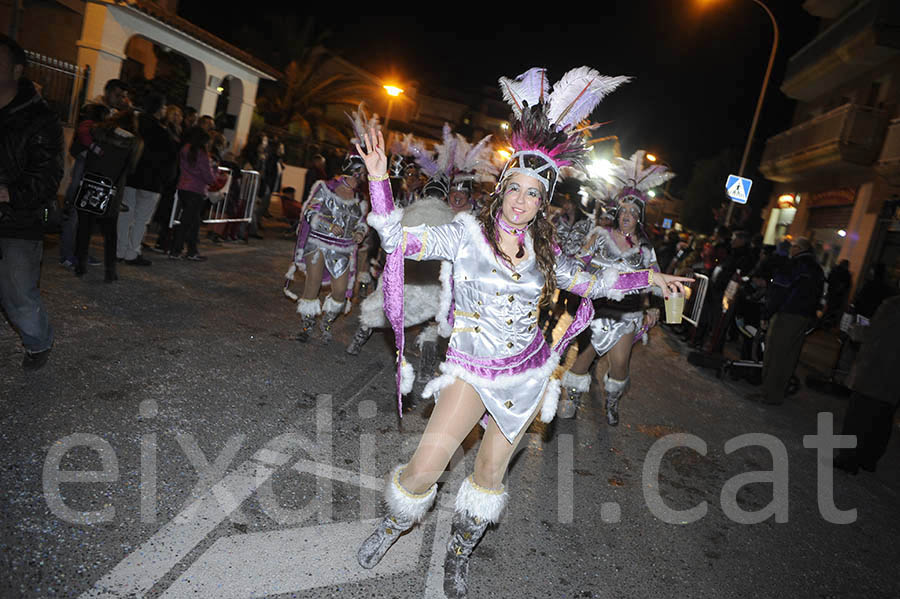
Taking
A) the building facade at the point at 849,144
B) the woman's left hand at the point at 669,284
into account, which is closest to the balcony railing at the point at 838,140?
the building facade at the point at 849,144

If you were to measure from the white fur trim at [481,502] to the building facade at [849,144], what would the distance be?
1540cm

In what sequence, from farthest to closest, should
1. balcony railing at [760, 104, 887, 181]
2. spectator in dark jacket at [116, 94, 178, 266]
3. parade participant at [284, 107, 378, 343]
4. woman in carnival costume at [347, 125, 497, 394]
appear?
balcony railing at [760, 104, 887, 181], spectator in dark jacket at [116, 94, 178, 266], parade participant at [284, 107, 378, 343], woman in carnival costume at [347, 125, 497, 394]

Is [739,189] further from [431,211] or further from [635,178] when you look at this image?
[431,211]

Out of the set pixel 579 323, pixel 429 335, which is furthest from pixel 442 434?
pixel 429 335

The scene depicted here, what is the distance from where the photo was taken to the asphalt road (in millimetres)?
2930

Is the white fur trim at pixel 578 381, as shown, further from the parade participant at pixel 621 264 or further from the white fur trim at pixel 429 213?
the white fur trim at pixel 429 213

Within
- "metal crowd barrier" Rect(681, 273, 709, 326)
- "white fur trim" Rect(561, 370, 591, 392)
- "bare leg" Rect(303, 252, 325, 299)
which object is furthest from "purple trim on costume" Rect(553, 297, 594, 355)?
"metal crowd barrier" Rect(681, 273, 709, 326)

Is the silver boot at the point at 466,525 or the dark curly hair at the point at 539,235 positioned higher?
the dark curly hair at the point at 539,235

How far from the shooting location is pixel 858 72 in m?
19.5

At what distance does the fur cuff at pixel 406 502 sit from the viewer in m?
2.99

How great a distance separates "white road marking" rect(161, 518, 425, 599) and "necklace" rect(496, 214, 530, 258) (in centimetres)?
177

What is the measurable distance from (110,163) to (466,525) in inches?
238

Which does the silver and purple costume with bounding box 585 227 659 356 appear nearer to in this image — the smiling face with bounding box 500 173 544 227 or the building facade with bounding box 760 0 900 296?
the smiling face with bounding box 500 173 544 227

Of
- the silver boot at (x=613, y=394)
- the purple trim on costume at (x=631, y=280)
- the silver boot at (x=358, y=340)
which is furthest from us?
the silver boot at (x=358, y=340)
